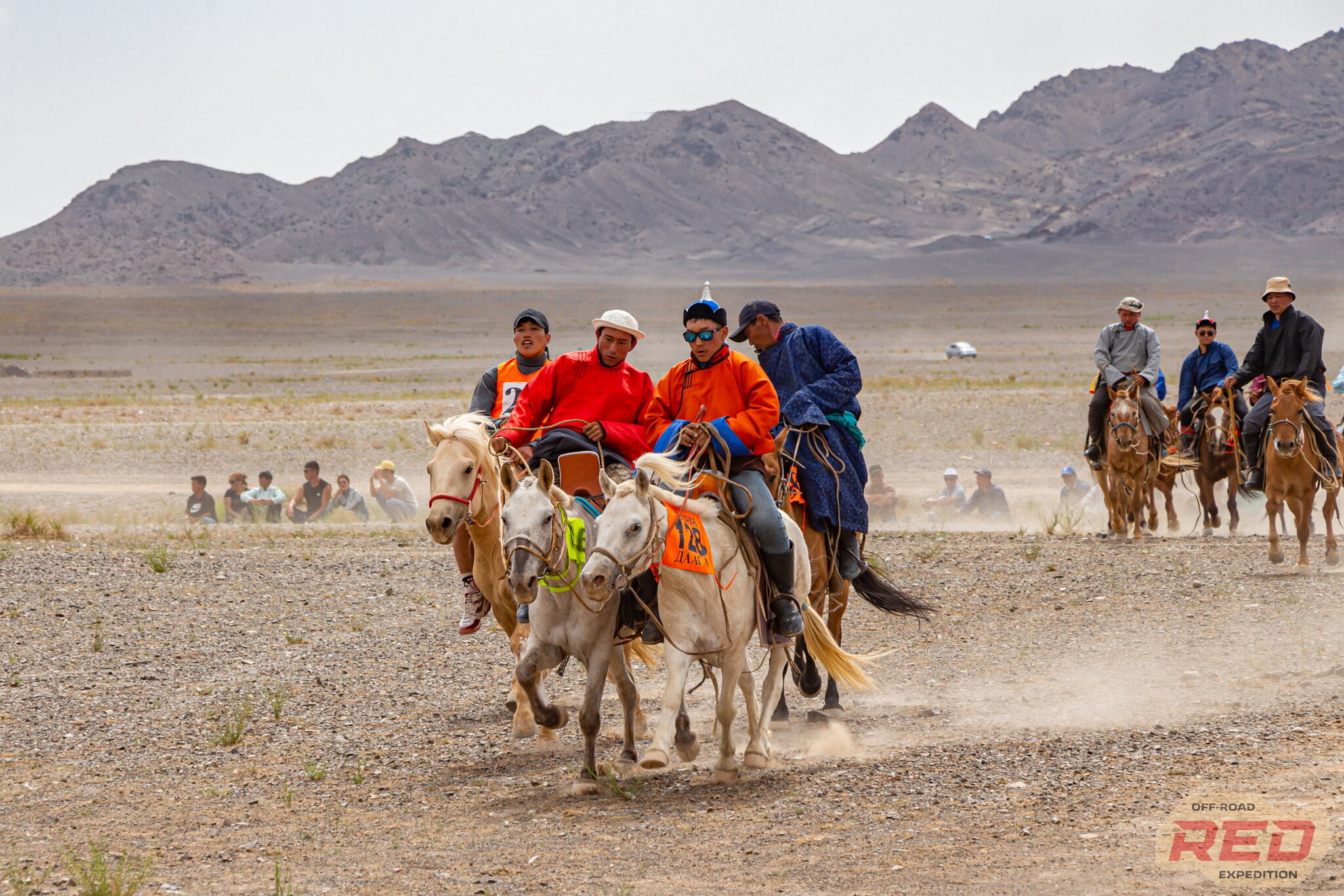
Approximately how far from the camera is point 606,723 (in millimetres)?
8383

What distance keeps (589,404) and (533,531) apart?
4.71ft

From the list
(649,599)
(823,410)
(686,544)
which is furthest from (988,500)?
(686,544)

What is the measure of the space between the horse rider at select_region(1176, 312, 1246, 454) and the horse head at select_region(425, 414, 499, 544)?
35.9 ft

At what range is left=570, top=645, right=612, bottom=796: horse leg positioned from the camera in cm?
654

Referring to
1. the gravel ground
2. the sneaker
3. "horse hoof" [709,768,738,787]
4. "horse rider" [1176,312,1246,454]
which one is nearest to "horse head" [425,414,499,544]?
the sneaker

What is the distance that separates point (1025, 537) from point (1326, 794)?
387 inches

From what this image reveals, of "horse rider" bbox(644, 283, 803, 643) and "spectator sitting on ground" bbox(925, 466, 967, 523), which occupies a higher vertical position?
"horse rider" bbox(644, 283, 803, 643)

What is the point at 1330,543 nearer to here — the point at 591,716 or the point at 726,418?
the point at 726,418

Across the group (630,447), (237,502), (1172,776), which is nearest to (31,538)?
(237,502)

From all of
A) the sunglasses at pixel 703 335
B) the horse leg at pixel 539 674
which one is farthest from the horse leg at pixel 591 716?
the sunglasses at pixel 703 335

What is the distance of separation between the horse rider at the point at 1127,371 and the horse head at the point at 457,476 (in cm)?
983

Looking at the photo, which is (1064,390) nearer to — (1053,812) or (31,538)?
(31,538)

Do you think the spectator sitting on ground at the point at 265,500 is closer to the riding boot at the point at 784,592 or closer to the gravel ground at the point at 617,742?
the gravel ground at the point at 617,742

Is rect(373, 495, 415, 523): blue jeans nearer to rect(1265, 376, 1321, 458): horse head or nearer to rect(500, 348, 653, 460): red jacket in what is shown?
rect(1265, 376, 1321, 458): horse head
